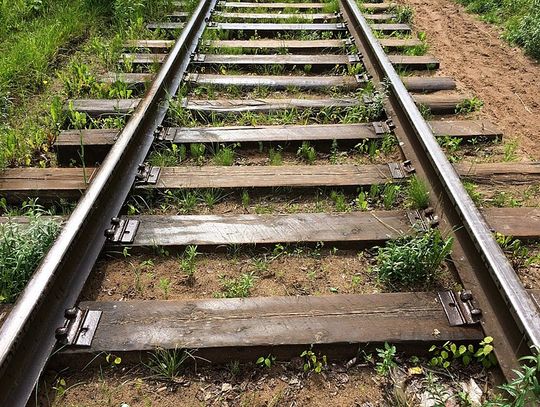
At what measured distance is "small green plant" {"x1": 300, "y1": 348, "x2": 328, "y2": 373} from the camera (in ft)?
6.81

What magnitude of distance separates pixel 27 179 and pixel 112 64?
80.2 inches

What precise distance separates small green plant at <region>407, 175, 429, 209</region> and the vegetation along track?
0.01 metres

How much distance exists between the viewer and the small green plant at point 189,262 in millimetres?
2543

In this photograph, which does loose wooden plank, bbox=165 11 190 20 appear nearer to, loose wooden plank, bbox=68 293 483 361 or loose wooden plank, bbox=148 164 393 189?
loose wooden plank, bbox=148 164 393 189

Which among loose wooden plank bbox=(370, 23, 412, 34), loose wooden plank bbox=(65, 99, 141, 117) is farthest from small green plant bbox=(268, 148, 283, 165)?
loose wooden plank bbox=(370, 23, 412, 34)

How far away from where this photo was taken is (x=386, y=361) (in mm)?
2033

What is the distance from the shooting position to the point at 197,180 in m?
3.19

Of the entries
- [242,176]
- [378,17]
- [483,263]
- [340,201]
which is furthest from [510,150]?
[378,17]

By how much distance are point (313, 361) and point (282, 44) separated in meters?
3.91

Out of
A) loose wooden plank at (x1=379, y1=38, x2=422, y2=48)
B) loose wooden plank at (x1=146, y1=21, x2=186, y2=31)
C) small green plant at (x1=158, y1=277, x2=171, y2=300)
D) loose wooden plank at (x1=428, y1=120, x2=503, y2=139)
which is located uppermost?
loose wooden plank at (x1=146, y1=21, x2=186, y2=31)

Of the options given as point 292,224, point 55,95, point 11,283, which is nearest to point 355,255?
point 292,224

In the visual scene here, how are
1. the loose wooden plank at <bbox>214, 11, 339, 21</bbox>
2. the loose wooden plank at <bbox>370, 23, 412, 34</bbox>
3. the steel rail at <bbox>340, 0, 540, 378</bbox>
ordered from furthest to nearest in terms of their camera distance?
1. the loose wooden plank at <bbox>214, 11, 339, 21</bbox>
2. the loose wooden plank at <bbox>370, 23, 412, 34</bbox>
3. the steel rail at <bbox>340, 0, 540, 378</bbox>

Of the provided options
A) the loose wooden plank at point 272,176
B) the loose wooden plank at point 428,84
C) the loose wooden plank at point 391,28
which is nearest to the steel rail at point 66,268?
the loose wooden plank at point 272,176

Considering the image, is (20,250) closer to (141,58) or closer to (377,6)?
(141,58)
